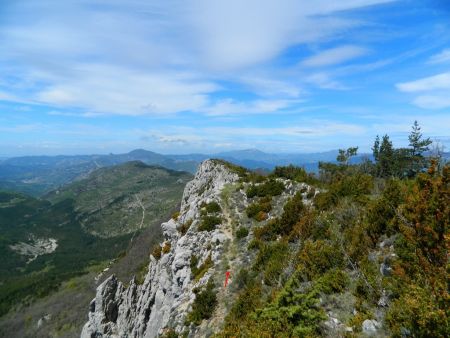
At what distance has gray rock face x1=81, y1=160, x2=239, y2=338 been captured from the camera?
81.0 feet

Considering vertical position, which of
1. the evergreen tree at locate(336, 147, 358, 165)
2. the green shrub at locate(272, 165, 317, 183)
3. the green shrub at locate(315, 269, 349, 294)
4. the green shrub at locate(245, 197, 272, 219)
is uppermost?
the evergreen tree at locate(336, 147, 358, 165)

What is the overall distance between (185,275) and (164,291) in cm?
517

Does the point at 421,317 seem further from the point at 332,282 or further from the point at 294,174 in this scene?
the point at 294,174

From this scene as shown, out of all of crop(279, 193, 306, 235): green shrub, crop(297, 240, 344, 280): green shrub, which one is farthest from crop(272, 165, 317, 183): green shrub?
crop(297, 240, 344, 280): green shrub

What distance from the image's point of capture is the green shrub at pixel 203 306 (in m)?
18.6

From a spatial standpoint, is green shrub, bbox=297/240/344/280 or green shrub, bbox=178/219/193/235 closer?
green shrub, bbox=297/240/344/280

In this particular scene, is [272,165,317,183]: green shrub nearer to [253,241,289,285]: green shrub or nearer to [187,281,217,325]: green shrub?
[253,241,289,285]: green shrub

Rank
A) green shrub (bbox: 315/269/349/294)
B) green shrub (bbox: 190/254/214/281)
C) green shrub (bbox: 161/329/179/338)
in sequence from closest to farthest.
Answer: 1. green shrub (bbox: 315/269/349/294)
2. green shrub (bbox: 161/329/179/338)
3. green shrub (bbox: 190/254/214/281)

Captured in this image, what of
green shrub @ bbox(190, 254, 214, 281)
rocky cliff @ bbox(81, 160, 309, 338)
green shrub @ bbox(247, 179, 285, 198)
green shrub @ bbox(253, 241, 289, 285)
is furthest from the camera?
green shrub @ bbox(247, 179, 285, 198)

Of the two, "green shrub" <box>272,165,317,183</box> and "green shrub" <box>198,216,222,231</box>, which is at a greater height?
"green shrub" <box>272,165,317,183</box>

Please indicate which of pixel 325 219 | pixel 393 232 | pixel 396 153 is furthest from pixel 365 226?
pixel 396 153

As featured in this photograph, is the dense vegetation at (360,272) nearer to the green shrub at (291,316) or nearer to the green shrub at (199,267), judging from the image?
the green shrub at (291,316)

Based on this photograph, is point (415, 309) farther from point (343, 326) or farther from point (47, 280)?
point (47, 280)

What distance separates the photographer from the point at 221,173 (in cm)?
4772
